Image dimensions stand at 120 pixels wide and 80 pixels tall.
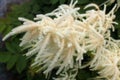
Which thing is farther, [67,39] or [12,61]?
[12,61]

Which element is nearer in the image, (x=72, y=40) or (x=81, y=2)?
(x=72, y=40)

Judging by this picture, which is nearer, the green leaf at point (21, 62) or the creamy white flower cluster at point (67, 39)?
the creamy white flower cluster at point (67, 39)

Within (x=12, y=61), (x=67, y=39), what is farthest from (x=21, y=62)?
(x=67, y=39)

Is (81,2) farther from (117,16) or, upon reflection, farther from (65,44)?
(65,44)

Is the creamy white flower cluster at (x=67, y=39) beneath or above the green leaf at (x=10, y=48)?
beneath

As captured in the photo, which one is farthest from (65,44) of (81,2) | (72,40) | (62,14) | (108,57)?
(81,2)

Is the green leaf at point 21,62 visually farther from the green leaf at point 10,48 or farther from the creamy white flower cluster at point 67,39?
the creamy white flower cluster at point 67,39

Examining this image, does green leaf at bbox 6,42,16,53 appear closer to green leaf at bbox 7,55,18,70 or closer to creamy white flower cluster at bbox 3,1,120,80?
green leaf at bbox 7,55,18,70

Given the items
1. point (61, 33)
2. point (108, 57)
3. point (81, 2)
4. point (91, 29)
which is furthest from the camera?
point (81, 2)

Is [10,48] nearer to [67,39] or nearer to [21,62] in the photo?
[21,62]

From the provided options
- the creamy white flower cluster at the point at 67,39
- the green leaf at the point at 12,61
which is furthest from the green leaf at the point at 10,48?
the creamy white flower cluster at the point at 67,39

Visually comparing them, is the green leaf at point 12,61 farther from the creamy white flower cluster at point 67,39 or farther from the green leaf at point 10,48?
the creamy white flower cluster at point 67,39
